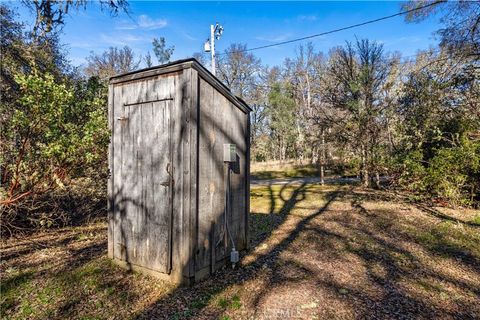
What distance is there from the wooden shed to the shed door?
0.01 m

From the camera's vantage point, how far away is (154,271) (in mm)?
3307

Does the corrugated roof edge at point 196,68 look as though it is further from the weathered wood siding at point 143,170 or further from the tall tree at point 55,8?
the tall tree at point 55,8

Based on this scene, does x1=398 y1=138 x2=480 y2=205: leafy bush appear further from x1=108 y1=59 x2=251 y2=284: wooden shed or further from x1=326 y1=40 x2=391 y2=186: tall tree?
x1=108 y1=59 x2=251 y2=284: wooden shed

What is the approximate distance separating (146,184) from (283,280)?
2150mm

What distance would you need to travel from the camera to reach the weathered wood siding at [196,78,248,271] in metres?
3.32

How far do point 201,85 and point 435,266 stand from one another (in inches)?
166

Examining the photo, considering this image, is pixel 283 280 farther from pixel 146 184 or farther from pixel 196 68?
pixel 196 68

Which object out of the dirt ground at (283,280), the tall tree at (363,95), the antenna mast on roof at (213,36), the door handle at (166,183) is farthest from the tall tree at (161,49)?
the door handle at (166,183)

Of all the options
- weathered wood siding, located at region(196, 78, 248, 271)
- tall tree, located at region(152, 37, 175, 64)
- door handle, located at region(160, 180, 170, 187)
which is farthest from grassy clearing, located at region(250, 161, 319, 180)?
door handle, located at region(160, 180, 170, 187)

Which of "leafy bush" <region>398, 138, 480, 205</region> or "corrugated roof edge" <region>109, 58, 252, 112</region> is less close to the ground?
"corrugated roof edge" <region>109, 58, 252, 112</region>

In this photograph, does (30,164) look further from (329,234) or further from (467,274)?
(467,274)

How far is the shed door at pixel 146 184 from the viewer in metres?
3.24

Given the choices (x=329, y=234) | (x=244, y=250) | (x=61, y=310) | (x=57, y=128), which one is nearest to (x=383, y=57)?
(x=329, y=234)

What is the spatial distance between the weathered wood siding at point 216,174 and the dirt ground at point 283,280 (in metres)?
0.44
